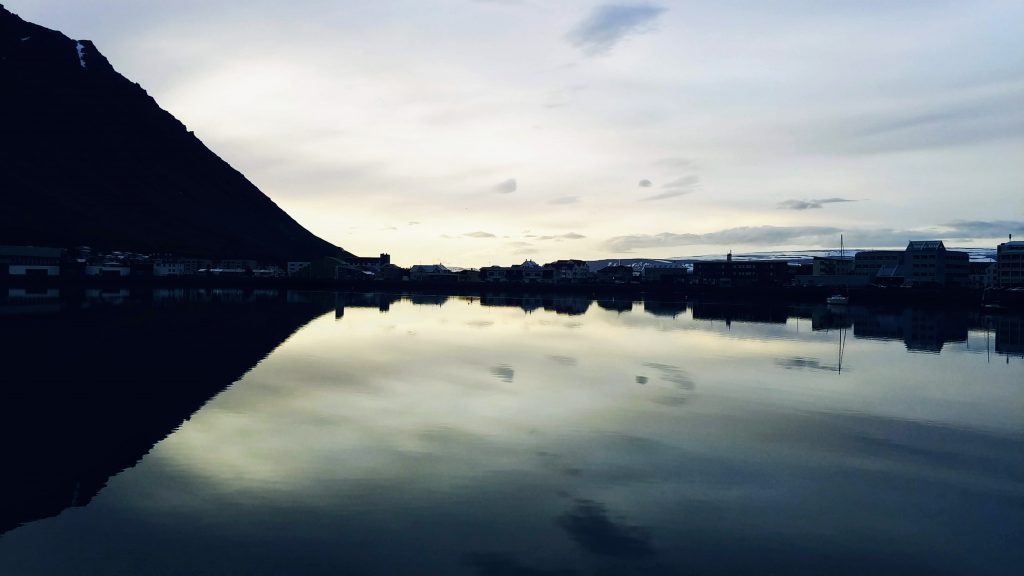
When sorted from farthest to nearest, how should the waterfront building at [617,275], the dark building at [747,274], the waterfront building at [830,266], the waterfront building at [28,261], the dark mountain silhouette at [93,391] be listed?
the waterfront building at [617,275]
the waterfront building at [830,266]
the dark building at [747,274]
the waterfront building at [28,261]
the dark mountain silhouette at [93,391]

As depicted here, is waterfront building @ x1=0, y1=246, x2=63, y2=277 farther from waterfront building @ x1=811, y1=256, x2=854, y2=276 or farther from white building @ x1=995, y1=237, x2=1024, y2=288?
white building @ x1=995, y1=237, x2=1024, y2=288

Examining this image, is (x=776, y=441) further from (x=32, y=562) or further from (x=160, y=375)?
(x=160, y=375)

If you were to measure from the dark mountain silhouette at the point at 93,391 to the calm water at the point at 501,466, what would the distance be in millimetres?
130

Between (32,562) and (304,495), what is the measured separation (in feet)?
15.3

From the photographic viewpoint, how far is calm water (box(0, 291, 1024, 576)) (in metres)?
11.2

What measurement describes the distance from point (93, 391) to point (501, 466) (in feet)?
56.4

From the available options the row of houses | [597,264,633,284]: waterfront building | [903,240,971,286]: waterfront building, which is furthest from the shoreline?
[597,264,633,284]: waterfront building

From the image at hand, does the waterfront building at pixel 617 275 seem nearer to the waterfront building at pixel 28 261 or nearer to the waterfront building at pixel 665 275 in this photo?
the waterfront building at pixel 665 275

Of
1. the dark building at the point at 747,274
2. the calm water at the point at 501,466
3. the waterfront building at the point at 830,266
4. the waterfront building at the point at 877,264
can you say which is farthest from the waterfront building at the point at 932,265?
the calm water at the point at 501,466

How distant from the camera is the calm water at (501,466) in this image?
36.7 ft

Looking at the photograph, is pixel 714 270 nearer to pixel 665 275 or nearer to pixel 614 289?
pixel 665 275

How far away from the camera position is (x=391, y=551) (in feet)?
36.4

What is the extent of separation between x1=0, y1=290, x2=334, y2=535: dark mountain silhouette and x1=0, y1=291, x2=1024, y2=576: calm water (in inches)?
5.1

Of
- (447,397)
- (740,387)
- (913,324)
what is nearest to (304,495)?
(447,397)
